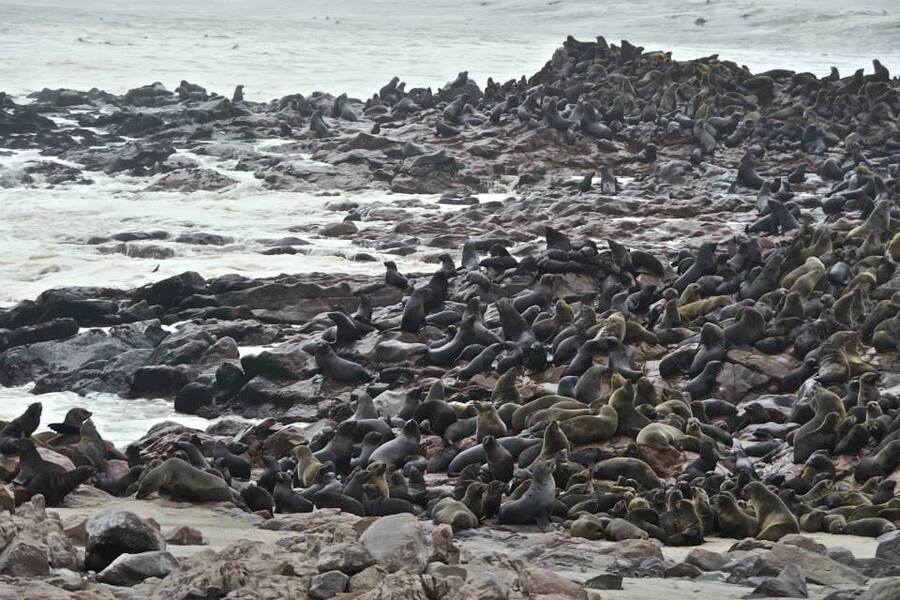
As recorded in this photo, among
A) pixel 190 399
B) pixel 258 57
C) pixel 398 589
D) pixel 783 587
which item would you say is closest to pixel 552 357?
pixel 190 399

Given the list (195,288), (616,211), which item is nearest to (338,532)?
(195,288)

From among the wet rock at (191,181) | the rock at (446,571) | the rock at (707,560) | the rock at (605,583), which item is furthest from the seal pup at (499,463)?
the wet rock at (191,181)

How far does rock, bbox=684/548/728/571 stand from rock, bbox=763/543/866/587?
210 mm

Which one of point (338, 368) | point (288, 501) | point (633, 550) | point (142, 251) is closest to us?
point (633, 550)

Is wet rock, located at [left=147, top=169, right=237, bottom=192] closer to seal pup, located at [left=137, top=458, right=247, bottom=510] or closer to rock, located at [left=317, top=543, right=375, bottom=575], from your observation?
seal pup, located at [left=137, top=458, right=247, bottom=510]

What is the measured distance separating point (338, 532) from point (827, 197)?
13598 millimetres

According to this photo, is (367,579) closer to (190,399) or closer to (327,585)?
(327,585)

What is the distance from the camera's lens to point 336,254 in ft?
54.3

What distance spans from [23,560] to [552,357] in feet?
23.2

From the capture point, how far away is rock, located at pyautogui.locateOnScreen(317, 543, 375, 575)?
4789 millimetres

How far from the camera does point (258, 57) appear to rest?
4016cm

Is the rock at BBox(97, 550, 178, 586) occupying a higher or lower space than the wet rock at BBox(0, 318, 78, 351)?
higher

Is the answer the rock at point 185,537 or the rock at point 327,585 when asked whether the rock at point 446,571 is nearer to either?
the rock at point 327,585

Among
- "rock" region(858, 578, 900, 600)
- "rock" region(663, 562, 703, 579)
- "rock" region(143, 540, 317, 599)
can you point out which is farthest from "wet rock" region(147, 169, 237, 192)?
"rock" region(858, 578, 900, 600)
